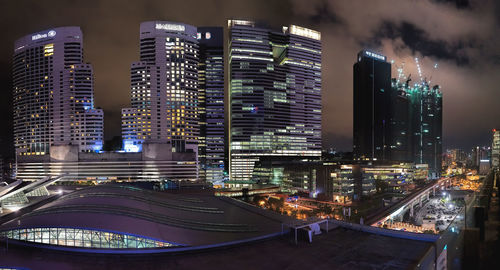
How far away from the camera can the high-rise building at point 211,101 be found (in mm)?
147125

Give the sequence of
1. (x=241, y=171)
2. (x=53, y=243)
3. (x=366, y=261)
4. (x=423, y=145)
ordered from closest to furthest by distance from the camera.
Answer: (x=366, y=261) < (x=53, y=243) < (x=241, y=171) < (x=423, y=145)

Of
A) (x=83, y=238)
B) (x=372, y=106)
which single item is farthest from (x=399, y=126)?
(x=83, y=238)

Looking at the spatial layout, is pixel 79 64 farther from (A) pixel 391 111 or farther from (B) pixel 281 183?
(A) pixel 391 111

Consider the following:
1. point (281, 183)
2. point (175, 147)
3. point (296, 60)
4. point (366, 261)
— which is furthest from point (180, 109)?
point (366, 261)

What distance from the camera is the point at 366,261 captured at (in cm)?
1977

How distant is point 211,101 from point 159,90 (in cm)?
3496

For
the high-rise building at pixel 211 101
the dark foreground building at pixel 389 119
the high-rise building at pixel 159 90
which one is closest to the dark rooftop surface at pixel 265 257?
the high-rise building at pixel 159 90

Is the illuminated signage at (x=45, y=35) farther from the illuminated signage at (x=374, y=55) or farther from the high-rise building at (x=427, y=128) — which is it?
the high-rise building at (x=427, y=128)

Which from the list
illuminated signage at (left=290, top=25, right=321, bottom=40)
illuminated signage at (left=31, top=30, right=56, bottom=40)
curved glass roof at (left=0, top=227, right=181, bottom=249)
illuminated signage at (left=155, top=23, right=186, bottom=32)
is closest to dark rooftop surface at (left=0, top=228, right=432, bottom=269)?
curved glass roof at (left=0, top=227, right=181, bottom=249)

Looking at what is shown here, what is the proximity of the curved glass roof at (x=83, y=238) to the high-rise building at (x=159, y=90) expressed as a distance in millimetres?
97795

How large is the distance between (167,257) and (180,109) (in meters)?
108

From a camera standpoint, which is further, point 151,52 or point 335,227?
point 151,52

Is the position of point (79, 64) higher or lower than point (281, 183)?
higher

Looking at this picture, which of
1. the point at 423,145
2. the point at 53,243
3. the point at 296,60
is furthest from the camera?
the point at 423,145
